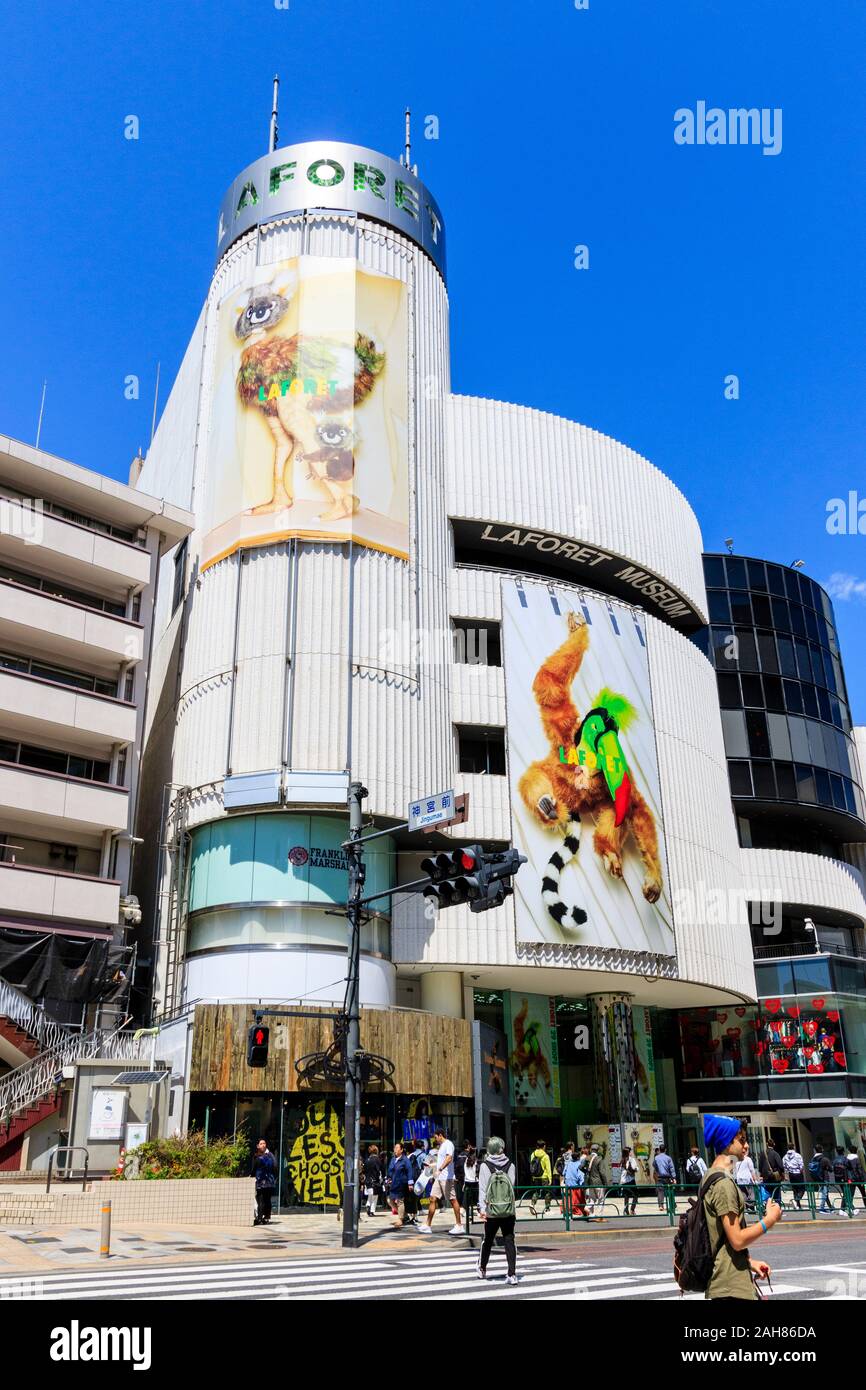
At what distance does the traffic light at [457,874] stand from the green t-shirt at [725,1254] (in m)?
11.4

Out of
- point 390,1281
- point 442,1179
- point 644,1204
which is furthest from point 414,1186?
point 390,1281

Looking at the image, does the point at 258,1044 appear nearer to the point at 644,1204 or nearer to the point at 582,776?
the point at 644,1204

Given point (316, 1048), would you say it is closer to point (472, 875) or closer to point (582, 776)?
point (582, 776)

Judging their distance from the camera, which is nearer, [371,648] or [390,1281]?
[390,1281]

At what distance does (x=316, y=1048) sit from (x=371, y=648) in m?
13.5

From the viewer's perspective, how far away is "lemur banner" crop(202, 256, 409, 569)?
3981 cm

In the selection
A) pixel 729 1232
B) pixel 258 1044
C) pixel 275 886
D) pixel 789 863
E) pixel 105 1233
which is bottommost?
pixel 105 1233

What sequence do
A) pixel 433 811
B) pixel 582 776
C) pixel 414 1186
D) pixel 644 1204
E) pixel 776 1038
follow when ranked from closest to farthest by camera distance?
pixel 433 811, pixel 414 1186, pixel 644 1204, pixel 582 776, pixel 776 1038

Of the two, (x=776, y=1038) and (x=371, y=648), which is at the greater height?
(x=371, y=648)

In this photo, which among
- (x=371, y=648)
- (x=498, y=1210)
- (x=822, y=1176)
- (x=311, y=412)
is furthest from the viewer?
(x=311, y=412)

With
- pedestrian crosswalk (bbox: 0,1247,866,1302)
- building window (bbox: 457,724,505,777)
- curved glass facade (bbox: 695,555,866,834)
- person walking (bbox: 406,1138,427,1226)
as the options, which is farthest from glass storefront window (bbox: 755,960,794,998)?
pedestrian crosswalk (bbox: 0,1247,866,1302)

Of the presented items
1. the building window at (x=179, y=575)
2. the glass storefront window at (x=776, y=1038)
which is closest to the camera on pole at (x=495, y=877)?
the building window at (x=179, y=575)

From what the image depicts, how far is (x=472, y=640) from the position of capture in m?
44.0

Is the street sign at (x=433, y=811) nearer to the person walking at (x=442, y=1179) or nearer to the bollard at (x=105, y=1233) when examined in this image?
the person walking at (x=442, y=1179)
